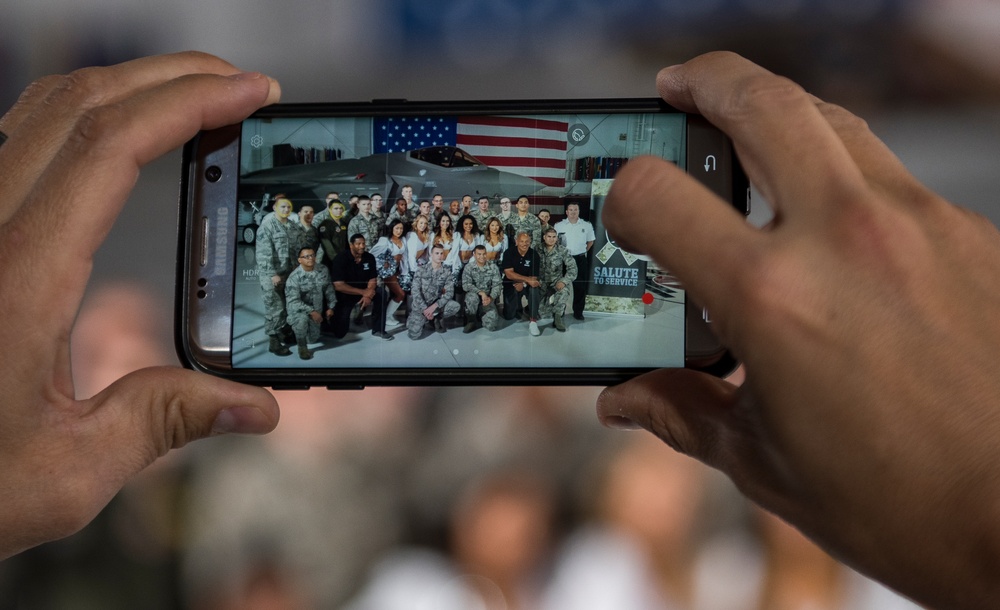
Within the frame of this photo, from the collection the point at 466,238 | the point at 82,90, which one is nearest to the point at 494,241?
the point at 466,238

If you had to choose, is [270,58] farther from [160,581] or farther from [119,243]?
[160,581]

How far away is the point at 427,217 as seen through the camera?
58 centimetres

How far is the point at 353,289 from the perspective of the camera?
1.87 ft

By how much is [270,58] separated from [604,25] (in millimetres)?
416

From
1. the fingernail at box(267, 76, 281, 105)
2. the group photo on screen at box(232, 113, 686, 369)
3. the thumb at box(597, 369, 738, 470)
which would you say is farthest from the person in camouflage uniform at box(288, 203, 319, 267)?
the thumb at box(597, 369, 738, 470)

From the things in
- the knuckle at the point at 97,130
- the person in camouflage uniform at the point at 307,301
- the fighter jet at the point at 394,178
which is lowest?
the person in camouflage uniform at the point at 307,301

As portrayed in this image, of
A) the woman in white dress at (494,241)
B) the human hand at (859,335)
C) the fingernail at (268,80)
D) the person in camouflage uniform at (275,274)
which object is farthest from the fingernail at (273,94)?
the human hand at (859,335)

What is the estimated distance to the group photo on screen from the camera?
567 millimetres

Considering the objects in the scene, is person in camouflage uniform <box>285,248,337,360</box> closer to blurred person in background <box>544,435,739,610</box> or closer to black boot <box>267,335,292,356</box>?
black boot <box>267,335,292,356</box>

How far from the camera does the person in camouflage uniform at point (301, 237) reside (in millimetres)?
570

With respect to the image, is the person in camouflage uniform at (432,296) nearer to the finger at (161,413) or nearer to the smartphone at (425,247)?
the smartphone at (425,247)

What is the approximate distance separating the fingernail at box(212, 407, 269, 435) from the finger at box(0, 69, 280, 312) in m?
0.13

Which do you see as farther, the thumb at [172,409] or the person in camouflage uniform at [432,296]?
the person in camouflage uniform at [432,296]

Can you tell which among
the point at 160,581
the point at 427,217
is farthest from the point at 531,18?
the point at 160,581
